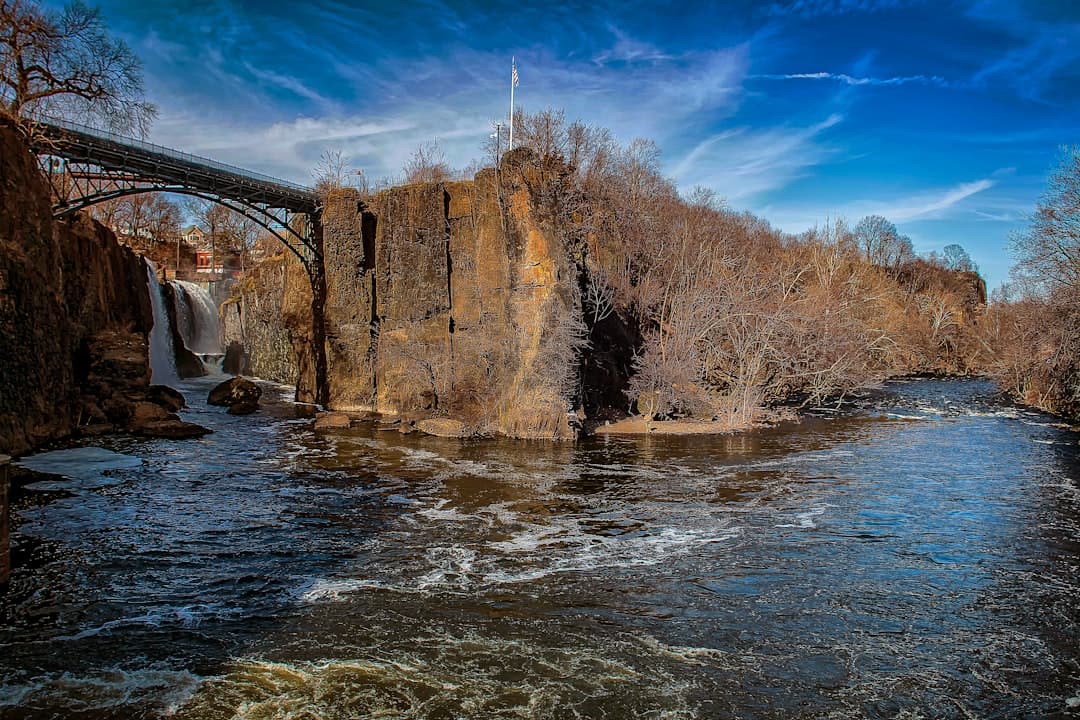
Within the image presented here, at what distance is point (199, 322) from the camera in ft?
164

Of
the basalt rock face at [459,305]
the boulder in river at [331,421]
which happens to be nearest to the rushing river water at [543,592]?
the basalt rock face at [459,305]

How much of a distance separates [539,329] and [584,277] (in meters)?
3.80

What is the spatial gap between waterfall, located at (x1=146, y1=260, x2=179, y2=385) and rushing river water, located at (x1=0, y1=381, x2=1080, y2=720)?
21.8 m

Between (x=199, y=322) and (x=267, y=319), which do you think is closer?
(x=267, y=319)

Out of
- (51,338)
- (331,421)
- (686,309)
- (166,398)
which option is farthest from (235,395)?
(686,309)

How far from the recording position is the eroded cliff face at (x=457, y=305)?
25172 millimetres

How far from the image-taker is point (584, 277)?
2766 centimetres

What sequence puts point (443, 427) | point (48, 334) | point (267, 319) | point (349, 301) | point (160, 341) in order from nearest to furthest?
point (48, 334) → point (443, 427) → point (349, 301) → point (160, 341) → point (267, 319)

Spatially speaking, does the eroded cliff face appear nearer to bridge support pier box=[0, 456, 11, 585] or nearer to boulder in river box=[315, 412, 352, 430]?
boulder in river box=[315, 412, 352, 430]

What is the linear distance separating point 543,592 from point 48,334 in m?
18.5

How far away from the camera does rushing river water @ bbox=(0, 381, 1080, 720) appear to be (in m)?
7.38

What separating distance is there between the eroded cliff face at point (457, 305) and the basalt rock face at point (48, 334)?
9005 millimetres

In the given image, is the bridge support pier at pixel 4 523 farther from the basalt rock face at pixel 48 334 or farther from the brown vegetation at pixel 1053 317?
the brown vegetation at pixel 1053 317

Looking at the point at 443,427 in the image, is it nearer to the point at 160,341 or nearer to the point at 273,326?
the point at 160,341
